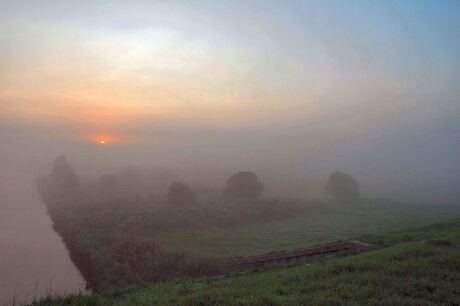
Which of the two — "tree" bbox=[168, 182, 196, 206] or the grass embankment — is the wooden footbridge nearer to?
the grass embankment

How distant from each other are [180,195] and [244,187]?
13056 millimetres

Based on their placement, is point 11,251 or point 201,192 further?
point 201,192

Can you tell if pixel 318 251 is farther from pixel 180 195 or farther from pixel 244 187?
pixel 244 187

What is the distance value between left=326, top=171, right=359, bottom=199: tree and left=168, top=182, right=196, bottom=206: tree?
30070mm

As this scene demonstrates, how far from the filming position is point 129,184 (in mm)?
68688

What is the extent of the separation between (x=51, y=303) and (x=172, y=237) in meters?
18.7

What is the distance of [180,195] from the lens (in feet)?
A: 136

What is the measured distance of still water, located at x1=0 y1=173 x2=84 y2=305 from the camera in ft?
59.1

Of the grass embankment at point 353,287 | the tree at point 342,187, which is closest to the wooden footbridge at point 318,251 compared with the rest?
the grass embankment at point 353,287

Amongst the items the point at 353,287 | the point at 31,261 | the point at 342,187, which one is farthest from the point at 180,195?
the point at 353,287

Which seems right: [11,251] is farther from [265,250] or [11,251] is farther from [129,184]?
[129,184]

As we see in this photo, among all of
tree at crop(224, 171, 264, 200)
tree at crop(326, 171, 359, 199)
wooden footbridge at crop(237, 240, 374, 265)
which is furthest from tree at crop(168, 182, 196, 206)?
tree at crop(326, 171, 359, 199)

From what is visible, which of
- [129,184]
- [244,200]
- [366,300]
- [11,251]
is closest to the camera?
[366,300]

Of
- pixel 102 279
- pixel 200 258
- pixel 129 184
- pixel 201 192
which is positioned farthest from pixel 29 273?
pixel 129 184
